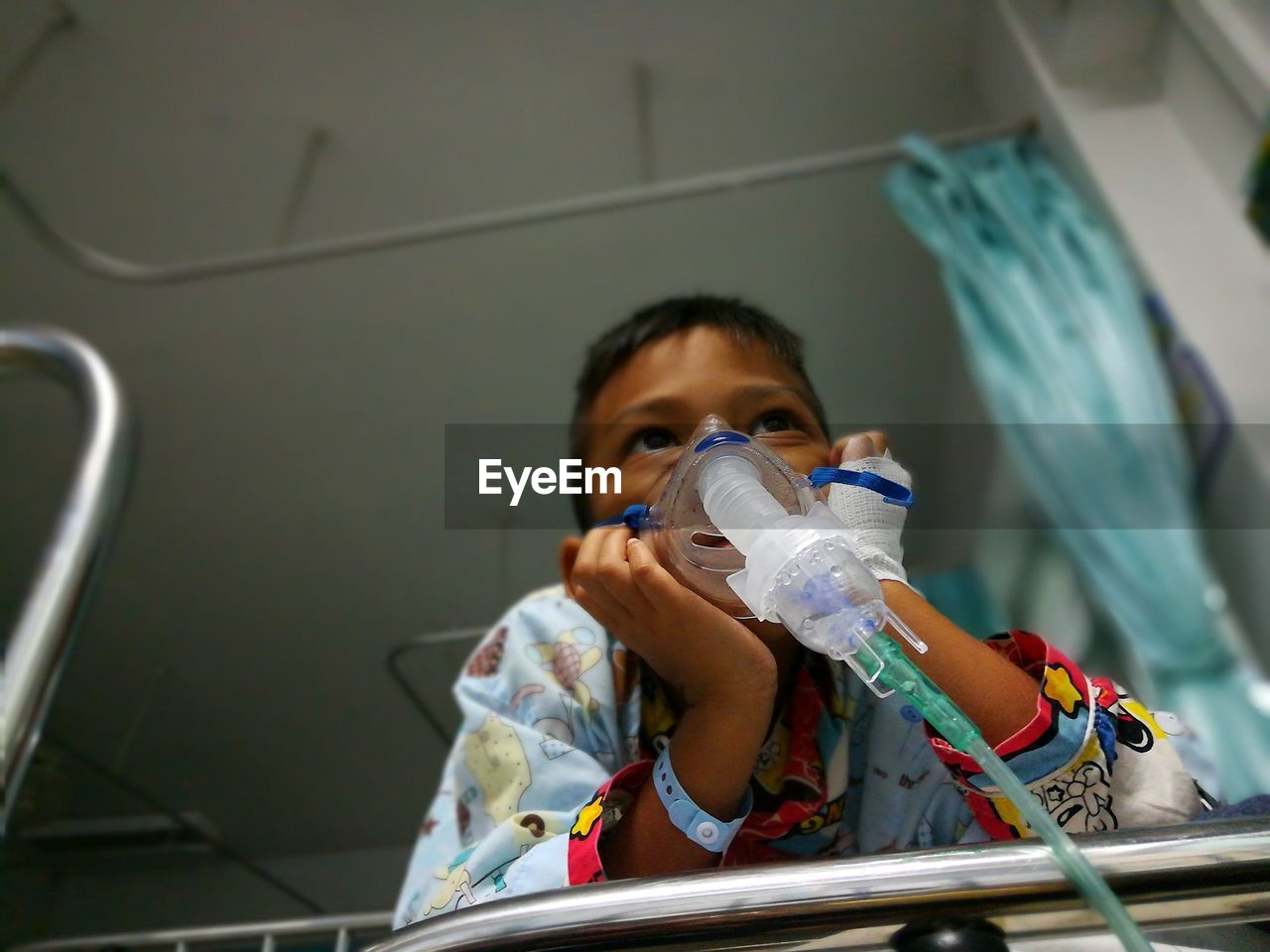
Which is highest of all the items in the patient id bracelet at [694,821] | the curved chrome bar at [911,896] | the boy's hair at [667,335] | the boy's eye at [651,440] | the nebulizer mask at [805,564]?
the boy's hair at [667,335]

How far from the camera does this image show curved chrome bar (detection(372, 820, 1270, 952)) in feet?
0.94

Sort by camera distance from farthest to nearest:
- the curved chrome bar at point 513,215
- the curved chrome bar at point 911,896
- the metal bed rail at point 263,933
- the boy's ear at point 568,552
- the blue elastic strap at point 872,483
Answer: the curved chrome bar at point 513,215, the metal bed rail at point 263,933, the boy's ear at point 568,552, the blue elastic strap at point 872,483, the curved chrome bar at point 911,896

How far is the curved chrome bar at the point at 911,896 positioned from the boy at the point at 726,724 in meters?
0.09

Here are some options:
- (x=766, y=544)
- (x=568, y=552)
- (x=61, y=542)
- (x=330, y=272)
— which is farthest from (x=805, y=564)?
(x=330, y=272)

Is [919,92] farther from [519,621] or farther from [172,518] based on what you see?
[172,518]

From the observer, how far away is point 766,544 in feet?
1.17

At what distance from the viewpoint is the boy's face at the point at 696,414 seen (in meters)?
0.43

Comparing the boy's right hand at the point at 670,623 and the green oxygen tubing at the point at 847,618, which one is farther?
the boy's right hand at the point at 670,623

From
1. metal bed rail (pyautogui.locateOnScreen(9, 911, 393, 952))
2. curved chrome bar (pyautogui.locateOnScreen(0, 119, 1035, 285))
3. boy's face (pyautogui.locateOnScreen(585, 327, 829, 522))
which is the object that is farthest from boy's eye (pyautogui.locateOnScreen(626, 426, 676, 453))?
curved chrome bar (pyautogui.locateOnScreen(0, 119, 1035, 285))

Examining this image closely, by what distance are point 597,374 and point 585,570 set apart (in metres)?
0.22

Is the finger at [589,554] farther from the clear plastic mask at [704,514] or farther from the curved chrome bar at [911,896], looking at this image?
the curved chrome bar at [911,896]

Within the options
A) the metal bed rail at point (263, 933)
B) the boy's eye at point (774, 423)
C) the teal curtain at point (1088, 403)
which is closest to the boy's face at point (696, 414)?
the boy's eye at point (774, 423)

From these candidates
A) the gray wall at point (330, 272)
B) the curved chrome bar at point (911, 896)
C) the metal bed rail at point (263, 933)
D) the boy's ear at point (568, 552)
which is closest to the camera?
the curved chrome bar at point (911, 896)

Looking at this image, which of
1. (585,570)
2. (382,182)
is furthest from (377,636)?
(382,182)
